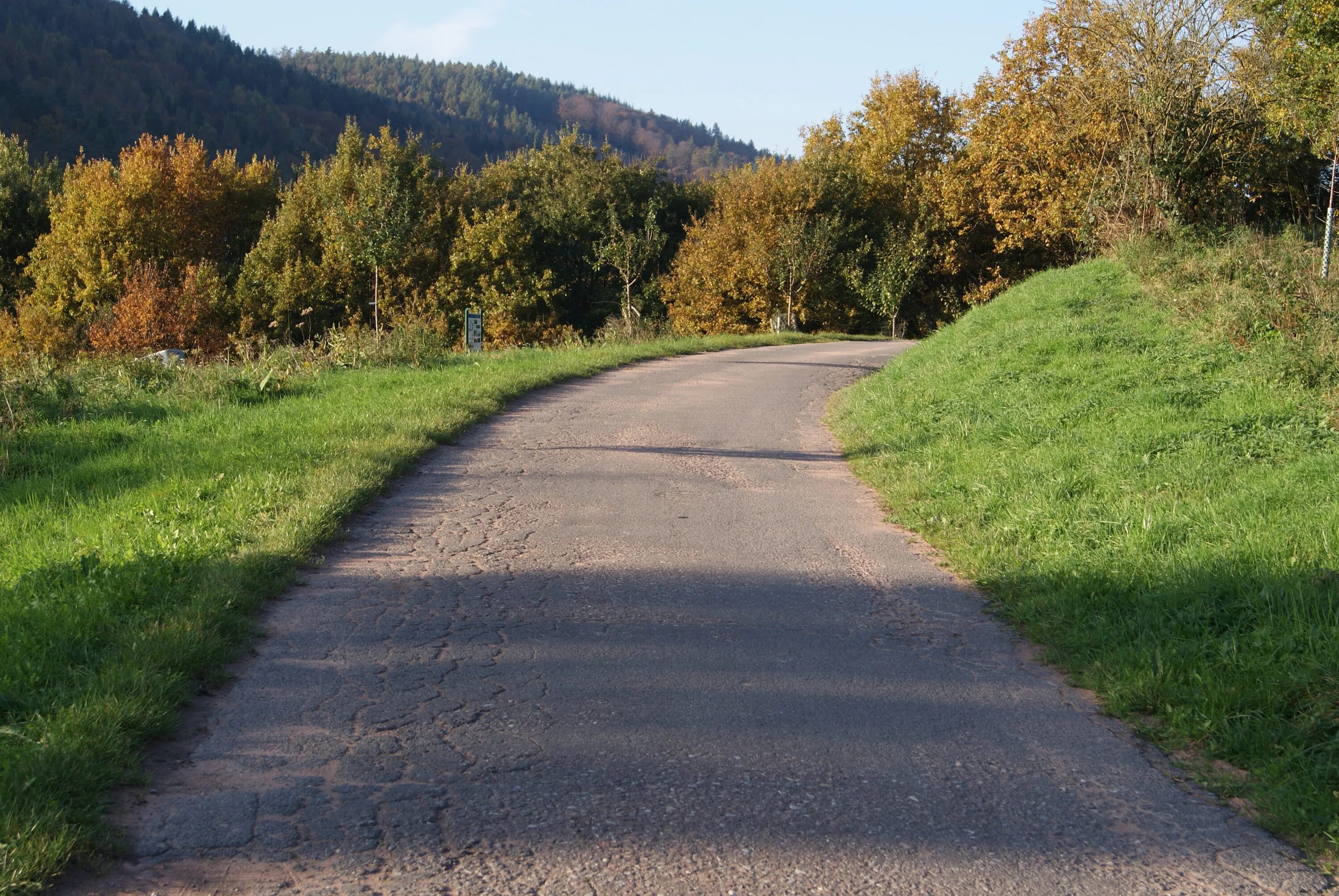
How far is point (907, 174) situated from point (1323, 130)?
32.4m

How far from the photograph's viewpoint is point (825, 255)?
129 feet

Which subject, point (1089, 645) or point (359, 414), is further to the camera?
point (359, 414)

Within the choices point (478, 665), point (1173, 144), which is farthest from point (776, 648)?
point (1173, 144)

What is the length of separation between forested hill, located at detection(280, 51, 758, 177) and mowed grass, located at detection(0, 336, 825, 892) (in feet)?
432

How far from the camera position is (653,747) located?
3.83 meters

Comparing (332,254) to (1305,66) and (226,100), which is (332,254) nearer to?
(1305,66)

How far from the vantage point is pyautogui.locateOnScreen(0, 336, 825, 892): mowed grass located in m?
3.42

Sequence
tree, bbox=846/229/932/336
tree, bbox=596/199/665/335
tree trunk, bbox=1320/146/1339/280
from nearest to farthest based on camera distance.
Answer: tree trunk, bbox=1320/146/1339/280 < tree, bbox=596/199/665/335 < tree, bbox=846/229/932/336

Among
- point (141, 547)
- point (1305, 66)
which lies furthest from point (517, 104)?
point (141, 547)

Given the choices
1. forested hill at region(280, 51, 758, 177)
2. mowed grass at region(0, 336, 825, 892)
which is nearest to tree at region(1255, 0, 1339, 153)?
mowed grass at region(0, 336, 825, 892)

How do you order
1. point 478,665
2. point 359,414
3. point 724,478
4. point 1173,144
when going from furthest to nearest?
point 1173,144 < point 359,414 < point 724,478 < point 478,665

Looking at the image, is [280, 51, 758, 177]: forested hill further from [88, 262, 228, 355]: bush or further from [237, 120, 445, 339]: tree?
[88, 262, 228, 355]: bush

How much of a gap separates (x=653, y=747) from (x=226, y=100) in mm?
116946

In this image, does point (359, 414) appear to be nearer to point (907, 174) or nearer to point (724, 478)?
point (724, 478)
